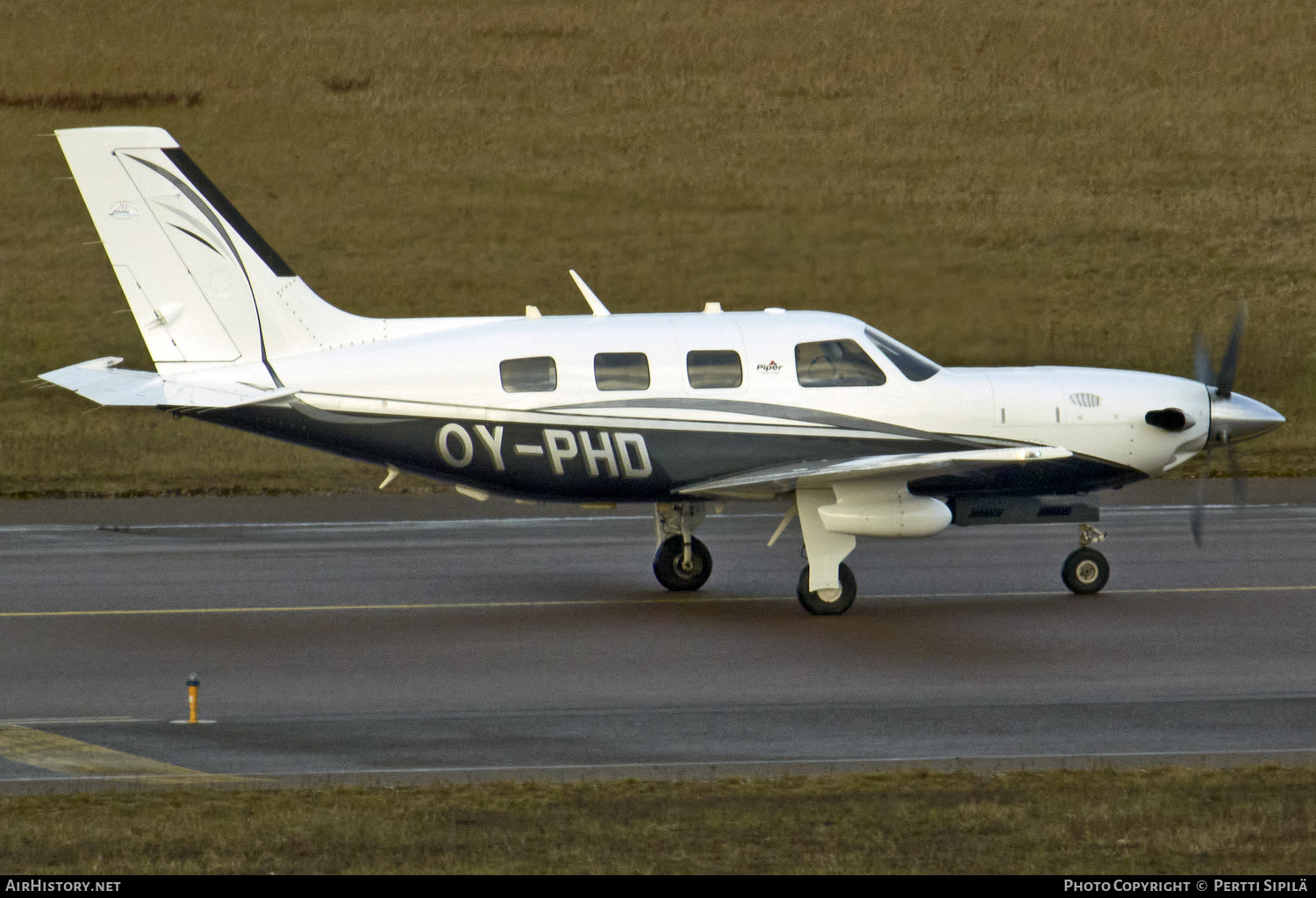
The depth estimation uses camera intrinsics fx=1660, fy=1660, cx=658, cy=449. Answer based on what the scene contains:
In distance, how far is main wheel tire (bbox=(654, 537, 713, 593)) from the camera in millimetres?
17750

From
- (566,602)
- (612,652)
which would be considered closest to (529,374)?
(566,602)

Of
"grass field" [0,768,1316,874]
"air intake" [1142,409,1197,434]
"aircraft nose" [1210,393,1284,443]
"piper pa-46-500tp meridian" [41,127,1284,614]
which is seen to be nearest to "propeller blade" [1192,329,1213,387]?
"aircraft nose" [1210,393,1284,443]

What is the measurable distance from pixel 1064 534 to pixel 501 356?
29.9ft

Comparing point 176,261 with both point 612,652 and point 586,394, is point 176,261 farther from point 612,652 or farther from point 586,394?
point 612,652

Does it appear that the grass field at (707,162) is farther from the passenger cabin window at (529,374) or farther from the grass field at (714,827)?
the grass field at (714,827)

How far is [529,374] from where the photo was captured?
16234 mm

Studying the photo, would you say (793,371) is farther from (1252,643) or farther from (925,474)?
(1252,643)

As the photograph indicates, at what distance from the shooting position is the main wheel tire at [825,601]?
53.3ft

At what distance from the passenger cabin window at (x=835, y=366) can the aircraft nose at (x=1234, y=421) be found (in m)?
3.52

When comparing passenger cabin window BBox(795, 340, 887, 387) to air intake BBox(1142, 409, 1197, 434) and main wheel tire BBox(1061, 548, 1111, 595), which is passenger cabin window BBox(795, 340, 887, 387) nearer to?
air intake BBox(1142, 409, 1197, 434)

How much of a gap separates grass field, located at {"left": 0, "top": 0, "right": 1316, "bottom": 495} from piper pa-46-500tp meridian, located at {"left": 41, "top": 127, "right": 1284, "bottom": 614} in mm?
13628

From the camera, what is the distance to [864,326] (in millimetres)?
16859

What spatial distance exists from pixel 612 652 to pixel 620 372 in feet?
9.50

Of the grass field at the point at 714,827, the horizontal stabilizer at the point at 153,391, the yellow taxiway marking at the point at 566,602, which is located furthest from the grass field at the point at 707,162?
the grass field at the point at 714,827
